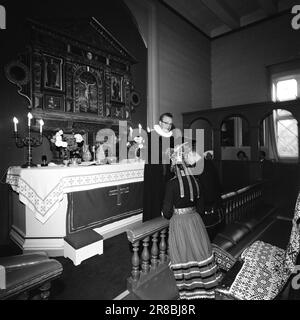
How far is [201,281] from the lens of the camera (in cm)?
233

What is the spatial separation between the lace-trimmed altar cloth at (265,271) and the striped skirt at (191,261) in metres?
0.46

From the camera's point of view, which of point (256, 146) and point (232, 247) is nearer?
point (232, 247)

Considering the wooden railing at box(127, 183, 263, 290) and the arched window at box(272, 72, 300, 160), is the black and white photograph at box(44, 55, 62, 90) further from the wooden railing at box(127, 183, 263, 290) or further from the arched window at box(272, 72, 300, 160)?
the arched window at box(272, 72, 300, 160)

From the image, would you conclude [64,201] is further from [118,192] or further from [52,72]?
[52,72]

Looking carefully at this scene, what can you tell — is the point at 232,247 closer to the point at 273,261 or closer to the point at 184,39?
the point at 273,261

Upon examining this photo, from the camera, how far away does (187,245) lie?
92.3 inches

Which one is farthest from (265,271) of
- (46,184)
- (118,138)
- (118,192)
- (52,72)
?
(52,72)

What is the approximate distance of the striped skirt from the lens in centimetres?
231

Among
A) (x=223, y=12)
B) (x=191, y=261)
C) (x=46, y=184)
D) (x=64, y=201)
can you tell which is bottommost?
(x=191, y=261)

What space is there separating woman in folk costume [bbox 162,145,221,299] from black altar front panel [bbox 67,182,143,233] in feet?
6.88

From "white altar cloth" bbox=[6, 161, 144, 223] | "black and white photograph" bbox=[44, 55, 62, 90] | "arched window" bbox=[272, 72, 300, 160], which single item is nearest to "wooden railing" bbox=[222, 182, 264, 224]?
"white altar cloth" bbox=[6, 161, 144, 223]

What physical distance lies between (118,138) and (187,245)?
3.82 metres
